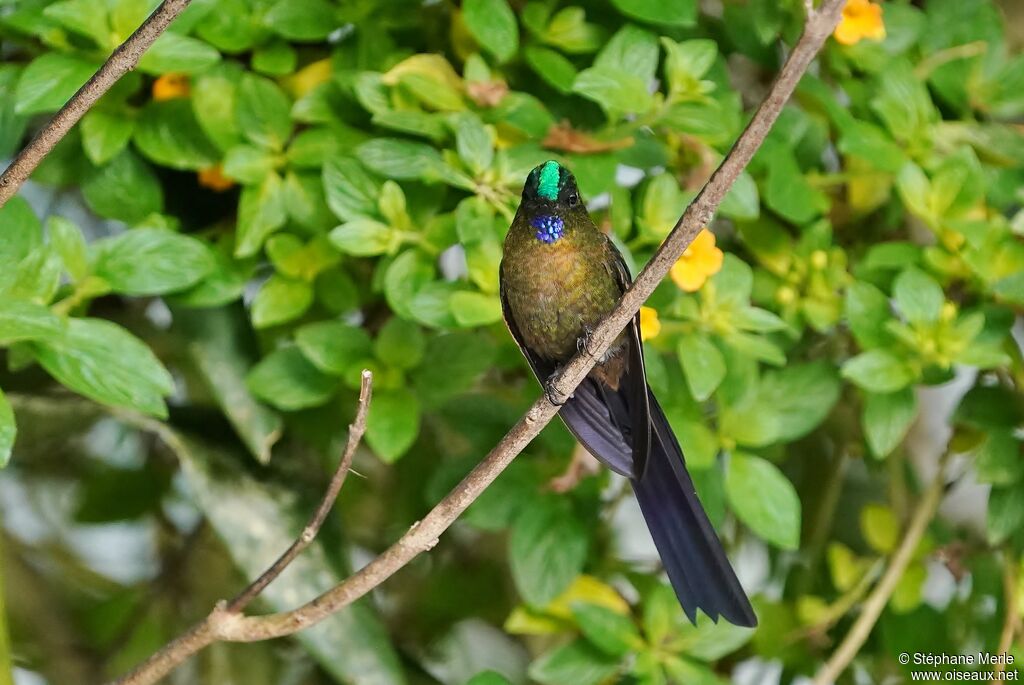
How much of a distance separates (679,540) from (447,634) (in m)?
0.52

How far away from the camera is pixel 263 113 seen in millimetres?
868

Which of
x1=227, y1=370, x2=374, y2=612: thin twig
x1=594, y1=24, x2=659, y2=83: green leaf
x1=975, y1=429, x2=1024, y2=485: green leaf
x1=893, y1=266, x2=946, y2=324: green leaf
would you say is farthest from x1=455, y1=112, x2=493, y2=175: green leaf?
x1=975, y1=429, x2=1024, y2=485: green leaf

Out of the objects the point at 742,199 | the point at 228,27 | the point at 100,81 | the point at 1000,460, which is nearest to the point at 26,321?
the point at 100,81

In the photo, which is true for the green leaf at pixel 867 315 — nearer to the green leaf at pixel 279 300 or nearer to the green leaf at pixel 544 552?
the green leaf at pixel 544 552

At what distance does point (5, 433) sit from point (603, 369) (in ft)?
1.26

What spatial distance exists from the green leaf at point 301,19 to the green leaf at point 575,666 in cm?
51

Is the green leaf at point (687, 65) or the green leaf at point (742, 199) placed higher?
the green leaf at point (687, 65)

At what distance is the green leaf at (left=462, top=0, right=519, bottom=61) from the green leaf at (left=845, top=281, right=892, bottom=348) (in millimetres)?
328

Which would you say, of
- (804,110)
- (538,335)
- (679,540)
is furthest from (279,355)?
(804,110)

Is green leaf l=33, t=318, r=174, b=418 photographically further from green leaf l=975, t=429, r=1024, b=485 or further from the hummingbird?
green leaf l=975, t=429, r=1024, b=485

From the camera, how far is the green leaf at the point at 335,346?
85 cm

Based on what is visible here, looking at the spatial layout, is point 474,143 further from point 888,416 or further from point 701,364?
point 888,416

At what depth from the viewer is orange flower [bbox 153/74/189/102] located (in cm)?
88

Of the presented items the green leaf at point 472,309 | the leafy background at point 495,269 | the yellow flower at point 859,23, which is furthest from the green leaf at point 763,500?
the yellow flower at point 859,23
